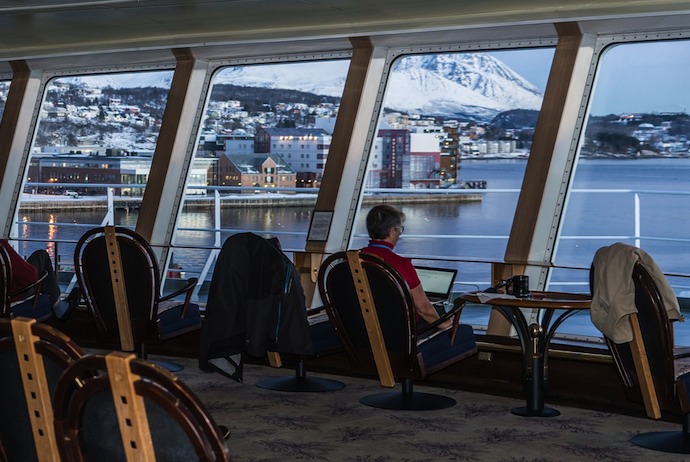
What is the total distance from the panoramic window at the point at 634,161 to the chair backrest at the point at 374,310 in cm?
137

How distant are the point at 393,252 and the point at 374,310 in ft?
1.20

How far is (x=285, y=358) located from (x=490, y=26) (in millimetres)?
2818

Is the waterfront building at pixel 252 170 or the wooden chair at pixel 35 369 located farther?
the waterfront building at pixel 252 170

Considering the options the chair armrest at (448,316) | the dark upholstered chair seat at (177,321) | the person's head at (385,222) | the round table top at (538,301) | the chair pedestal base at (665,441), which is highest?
the person's head at (385,222)

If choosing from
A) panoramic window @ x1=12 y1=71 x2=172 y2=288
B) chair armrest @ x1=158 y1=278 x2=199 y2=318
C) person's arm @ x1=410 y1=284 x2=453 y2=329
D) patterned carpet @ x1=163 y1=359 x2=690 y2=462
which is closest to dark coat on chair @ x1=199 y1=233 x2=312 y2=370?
patterned carpet @ x1=163 y1=359 x2=690 y2=462

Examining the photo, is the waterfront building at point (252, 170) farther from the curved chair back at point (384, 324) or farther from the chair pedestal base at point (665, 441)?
the chair pedestal base at point (665, 441)

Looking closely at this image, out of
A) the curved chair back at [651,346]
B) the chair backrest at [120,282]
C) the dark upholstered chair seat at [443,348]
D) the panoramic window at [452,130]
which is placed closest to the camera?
the curved chair back at [651,346]

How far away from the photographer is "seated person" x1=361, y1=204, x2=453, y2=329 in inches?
193

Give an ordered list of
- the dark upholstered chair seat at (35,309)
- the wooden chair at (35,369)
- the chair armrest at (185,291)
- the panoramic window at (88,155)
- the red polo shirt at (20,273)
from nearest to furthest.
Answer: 1. the wooden chair at (35,369)
2. the chair armrest at (185,291)
3. the red polo shirt at (20,273)
4. the dark upholstered chair seat at (35,309)
5. the panoramic window at (88,155)

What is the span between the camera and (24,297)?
6309 mm

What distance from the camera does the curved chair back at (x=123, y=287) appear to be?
571cm

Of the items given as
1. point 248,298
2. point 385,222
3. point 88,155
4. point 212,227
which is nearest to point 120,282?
point 248,298

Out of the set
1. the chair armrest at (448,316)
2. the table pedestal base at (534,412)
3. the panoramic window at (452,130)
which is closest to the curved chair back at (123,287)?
the chair armrest at (448,316)

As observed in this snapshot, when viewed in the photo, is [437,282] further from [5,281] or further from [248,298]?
[5,281]
